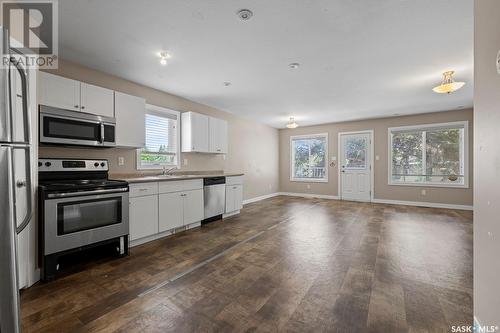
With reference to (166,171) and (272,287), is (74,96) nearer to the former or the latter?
(166,171)

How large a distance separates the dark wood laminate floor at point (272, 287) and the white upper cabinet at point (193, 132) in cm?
176

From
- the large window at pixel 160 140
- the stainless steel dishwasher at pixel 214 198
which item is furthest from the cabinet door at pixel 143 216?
the stainless steel dishwasher at pixel 214 198

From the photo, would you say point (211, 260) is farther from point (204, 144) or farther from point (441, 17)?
point (441, 17)

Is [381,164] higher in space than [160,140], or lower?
lower

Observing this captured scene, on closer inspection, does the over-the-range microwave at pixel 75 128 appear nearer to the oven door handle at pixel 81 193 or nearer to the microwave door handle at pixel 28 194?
the oven door handle at pixel 81 193

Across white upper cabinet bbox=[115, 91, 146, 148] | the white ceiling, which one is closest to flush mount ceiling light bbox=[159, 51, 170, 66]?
the white ceiling

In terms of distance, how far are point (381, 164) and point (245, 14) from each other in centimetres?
595

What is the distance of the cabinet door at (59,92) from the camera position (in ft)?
8.08

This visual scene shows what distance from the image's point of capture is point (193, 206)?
12.5ft

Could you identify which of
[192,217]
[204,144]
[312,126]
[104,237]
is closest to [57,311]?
[104,237]

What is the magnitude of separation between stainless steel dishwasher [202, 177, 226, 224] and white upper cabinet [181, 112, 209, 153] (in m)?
0.74

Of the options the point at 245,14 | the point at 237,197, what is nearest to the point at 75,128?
the point at 245,14

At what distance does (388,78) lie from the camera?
3.57m

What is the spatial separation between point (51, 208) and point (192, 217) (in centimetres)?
194
